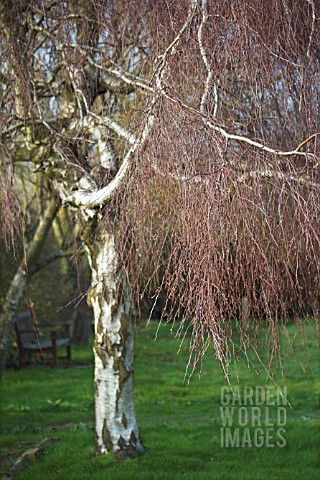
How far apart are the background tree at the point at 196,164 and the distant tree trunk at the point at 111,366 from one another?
0.04 ft

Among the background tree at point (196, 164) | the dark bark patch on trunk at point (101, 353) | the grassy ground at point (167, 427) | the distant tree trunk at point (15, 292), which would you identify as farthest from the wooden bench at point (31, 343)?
the background tree at point (196, 164)

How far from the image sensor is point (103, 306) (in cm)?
588

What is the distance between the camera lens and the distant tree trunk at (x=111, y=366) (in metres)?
5.86

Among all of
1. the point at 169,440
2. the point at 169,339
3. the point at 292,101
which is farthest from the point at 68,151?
the point at 169,339

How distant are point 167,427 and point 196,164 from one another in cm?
519

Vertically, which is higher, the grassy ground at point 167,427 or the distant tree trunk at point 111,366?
the distant tree trunk at point 111,366

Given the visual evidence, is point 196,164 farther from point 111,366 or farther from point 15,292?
point 15,292

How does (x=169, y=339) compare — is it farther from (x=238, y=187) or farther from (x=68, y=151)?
(x=238, y=187)

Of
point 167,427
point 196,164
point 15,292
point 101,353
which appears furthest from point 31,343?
point 196,164

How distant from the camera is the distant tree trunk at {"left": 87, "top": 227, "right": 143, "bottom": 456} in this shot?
586cm

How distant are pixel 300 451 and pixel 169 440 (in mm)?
1362

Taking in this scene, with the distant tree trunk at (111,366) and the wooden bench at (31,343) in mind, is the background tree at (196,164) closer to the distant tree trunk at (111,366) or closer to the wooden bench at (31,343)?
the distant tree trunk at (111,366)

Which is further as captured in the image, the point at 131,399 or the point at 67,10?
the point at 131,399

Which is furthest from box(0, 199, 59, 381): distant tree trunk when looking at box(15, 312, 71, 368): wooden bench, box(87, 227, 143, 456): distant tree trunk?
box(15, 312, 71, 368): wooden bench
